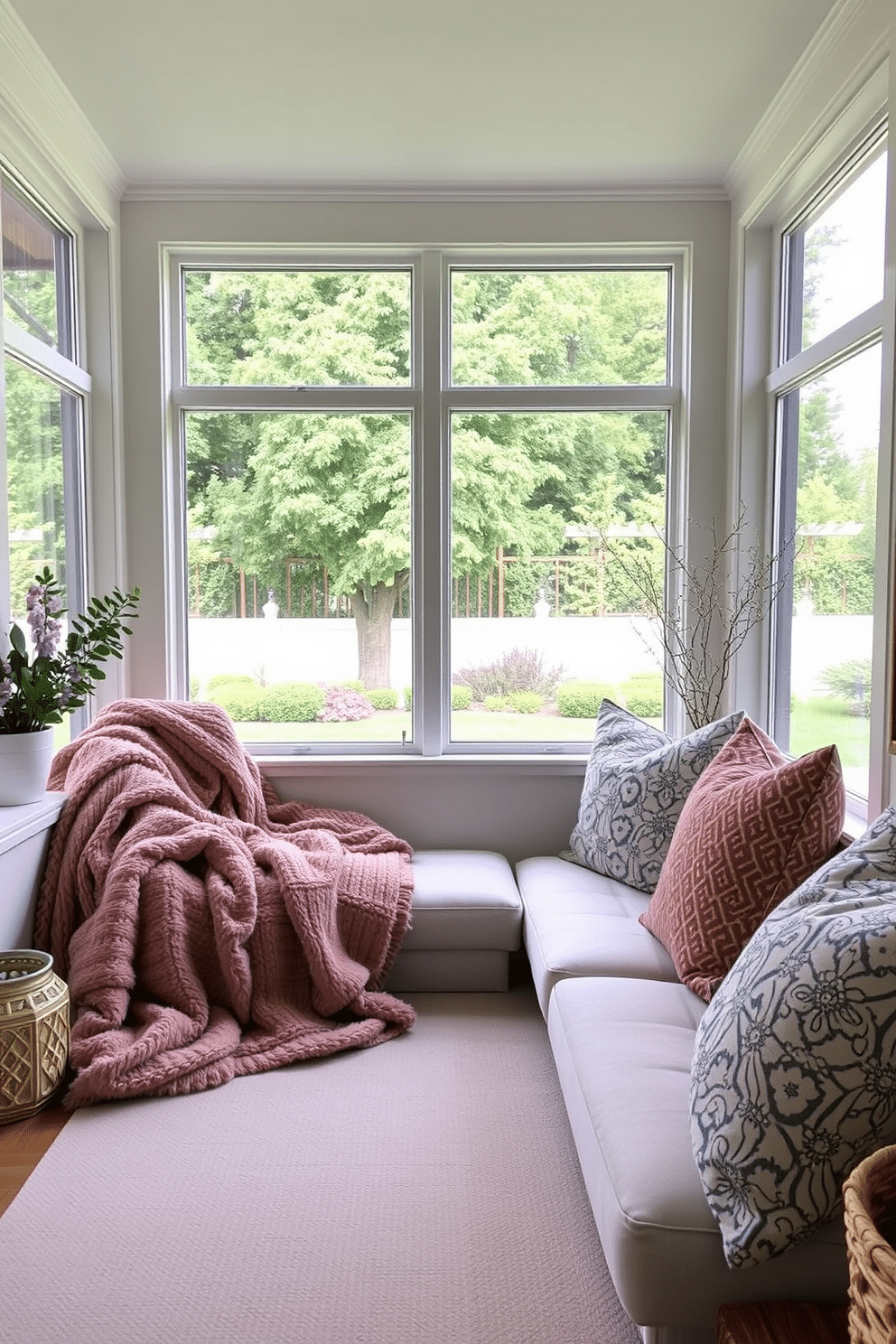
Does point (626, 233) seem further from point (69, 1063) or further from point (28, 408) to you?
point (69, 1063)

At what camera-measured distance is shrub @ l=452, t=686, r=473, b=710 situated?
3879mm

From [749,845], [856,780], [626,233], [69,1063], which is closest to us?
[749,845]

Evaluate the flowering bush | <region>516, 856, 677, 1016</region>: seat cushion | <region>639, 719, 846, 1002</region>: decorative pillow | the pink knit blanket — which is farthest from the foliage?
the flowering bush

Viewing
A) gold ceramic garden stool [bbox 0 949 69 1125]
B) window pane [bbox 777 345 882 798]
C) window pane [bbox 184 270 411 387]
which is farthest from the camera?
window pane [bbox 184 270 411 387]

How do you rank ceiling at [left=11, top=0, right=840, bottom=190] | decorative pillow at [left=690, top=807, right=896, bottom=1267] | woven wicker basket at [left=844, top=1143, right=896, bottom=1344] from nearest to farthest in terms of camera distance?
woven wicker basket at [left=844, top=1143, right=896, bottom=1344] → decorative pillow at [left=690, top=807, right=896, bottom=1267] → ceiling at [left=11, top=0, right=840, bottom=190]

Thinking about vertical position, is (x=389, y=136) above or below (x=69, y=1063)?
above

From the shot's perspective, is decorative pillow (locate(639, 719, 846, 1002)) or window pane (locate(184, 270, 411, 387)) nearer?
decorative pillow (locate(639, 719, 846, 1002))

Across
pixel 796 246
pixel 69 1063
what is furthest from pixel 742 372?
pixel 69 1063

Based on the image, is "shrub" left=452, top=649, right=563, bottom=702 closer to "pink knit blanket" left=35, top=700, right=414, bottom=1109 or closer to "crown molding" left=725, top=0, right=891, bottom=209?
"pink knit blanket" left=35, top=700, right=414, bottom=1109

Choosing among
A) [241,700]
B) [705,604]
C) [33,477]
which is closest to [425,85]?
[33,477]

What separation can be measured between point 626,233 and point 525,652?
1.63 metres

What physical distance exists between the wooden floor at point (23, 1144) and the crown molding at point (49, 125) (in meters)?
2.68

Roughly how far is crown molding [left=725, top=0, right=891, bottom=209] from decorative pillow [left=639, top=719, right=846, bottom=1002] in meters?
1.80

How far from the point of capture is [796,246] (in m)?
3.33
